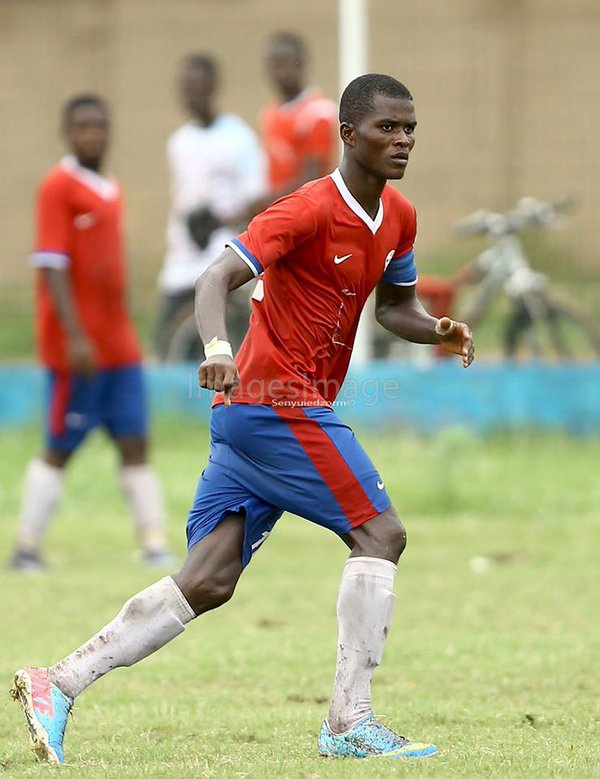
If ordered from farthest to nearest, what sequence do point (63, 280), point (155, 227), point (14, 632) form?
point (155, 227), point (63, 280), point (14, 632)

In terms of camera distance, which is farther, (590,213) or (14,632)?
(590,213)

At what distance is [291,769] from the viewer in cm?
500

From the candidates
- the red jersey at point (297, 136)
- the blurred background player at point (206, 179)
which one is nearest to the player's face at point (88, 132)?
the red jersey at point (297, 136)

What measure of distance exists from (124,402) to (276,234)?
4622 millimetres

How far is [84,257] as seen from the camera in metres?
9.72

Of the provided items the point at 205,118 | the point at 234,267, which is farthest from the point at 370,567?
the point at 205,118

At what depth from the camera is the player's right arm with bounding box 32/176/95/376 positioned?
31.1ft

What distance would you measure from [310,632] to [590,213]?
10438 mm

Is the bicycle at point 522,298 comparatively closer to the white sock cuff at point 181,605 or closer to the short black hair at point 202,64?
the short black hair at point 202,64

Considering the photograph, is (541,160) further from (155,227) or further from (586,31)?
(155,227)

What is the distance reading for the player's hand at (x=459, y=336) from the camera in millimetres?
5547

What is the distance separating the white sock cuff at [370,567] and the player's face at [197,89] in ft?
28.4

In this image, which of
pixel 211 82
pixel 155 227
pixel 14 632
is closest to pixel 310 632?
pixel 14 632

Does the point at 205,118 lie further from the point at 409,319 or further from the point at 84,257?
the point at 409,319
